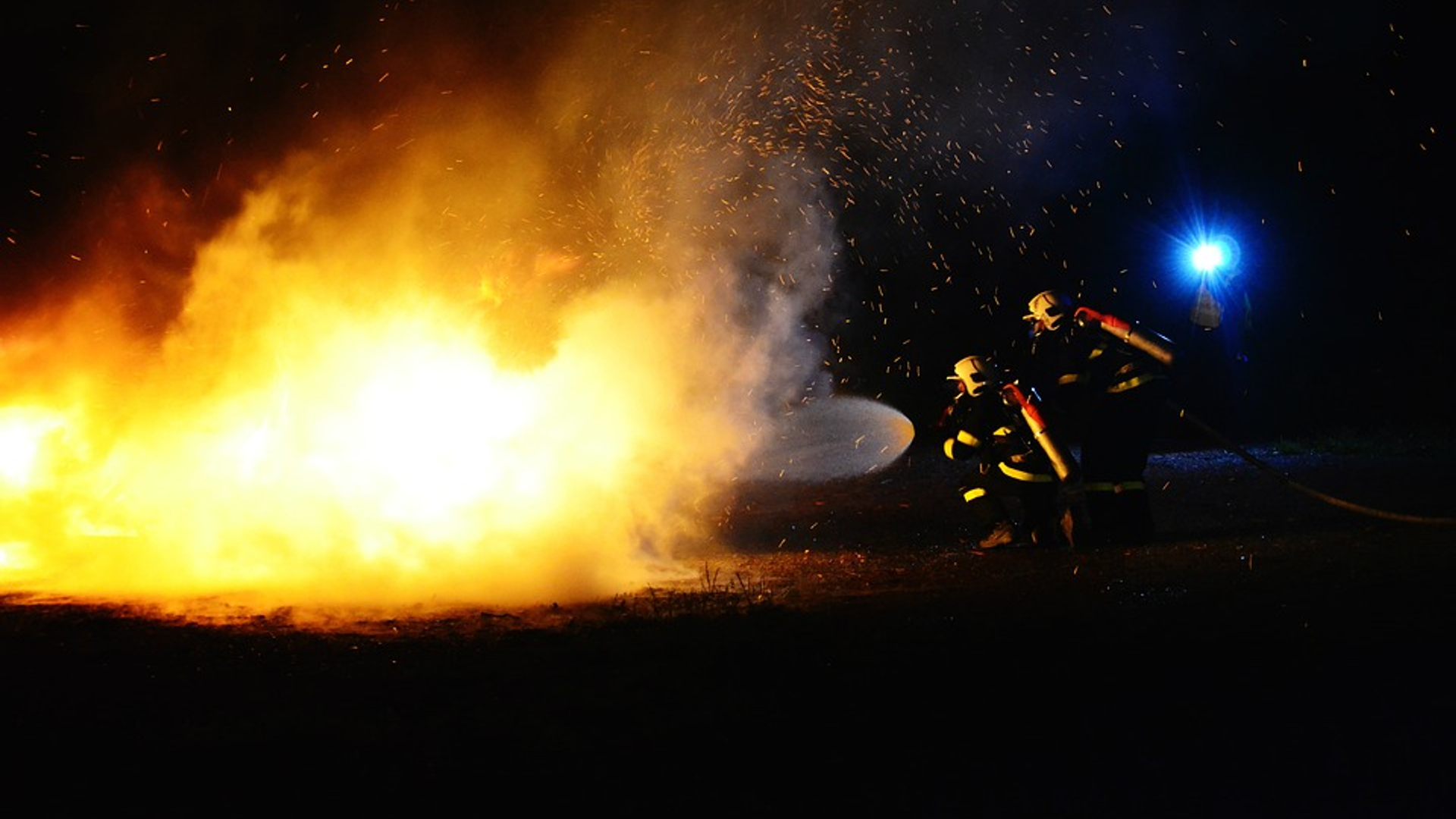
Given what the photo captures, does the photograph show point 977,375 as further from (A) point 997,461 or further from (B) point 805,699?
(B) point 805,699

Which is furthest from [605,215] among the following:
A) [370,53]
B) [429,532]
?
[429,532]

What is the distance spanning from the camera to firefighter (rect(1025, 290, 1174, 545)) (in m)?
9.17

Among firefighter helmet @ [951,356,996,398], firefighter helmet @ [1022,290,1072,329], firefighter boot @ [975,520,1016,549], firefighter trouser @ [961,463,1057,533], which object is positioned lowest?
firefighter boot @ [975,520,1016,549]

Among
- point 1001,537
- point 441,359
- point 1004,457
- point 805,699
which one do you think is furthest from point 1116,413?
point 441,359

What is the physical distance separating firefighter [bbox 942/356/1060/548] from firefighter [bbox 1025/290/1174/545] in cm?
32

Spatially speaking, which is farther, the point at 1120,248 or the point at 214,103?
the point at 1120,248

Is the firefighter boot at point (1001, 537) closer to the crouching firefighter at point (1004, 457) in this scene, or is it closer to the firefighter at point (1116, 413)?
the crouching firefighter at point (1004, 457)

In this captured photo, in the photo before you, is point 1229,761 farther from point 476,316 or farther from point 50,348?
point 50,348

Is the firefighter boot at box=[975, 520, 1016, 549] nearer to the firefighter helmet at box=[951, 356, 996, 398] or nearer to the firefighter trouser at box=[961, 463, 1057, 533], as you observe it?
the firefighter trouser at box=[961, 463, 1057, 533]

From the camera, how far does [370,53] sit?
44.3 feet

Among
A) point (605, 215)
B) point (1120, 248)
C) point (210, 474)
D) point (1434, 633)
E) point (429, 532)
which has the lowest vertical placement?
point (1434, 633)

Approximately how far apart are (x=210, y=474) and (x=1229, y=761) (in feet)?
27.1

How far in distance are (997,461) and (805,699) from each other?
4967mm

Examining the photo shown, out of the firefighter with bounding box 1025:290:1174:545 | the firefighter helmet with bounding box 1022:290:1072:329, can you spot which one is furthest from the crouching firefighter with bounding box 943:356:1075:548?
the firefighter helmet with bounding box 1022:290:1072:329
